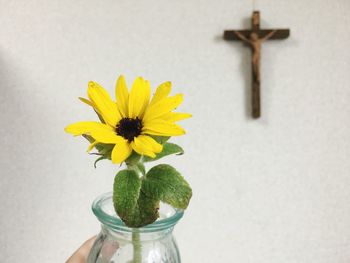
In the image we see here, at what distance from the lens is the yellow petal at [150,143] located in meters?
0.31

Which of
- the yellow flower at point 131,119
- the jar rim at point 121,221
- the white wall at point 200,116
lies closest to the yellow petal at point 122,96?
the yellow flower at point 131,119

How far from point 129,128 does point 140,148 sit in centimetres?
3

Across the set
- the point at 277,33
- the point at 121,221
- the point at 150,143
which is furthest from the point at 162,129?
the point at 277,33

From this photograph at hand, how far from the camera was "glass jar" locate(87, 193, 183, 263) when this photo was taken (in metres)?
0.40

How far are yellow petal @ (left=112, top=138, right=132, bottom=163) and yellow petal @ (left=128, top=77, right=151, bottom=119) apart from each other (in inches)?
1.5

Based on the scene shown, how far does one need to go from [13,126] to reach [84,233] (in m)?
0.47

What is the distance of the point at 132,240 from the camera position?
411 mm

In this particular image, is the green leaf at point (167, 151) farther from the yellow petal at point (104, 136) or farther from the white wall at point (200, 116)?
the white wall at point (200, 116)

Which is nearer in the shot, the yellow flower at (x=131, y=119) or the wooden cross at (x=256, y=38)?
the yellow flower at (x=131, y=119)

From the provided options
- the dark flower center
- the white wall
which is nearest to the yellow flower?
the dark flower center

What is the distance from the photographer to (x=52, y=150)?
138cm

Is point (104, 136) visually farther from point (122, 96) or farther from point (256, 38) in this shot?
point (256, 38)

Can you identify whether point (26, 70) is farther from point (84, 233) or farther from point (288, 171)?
point (288, 171)

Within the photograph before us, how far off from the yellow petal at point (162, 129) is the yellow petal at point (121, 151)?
21 mm
